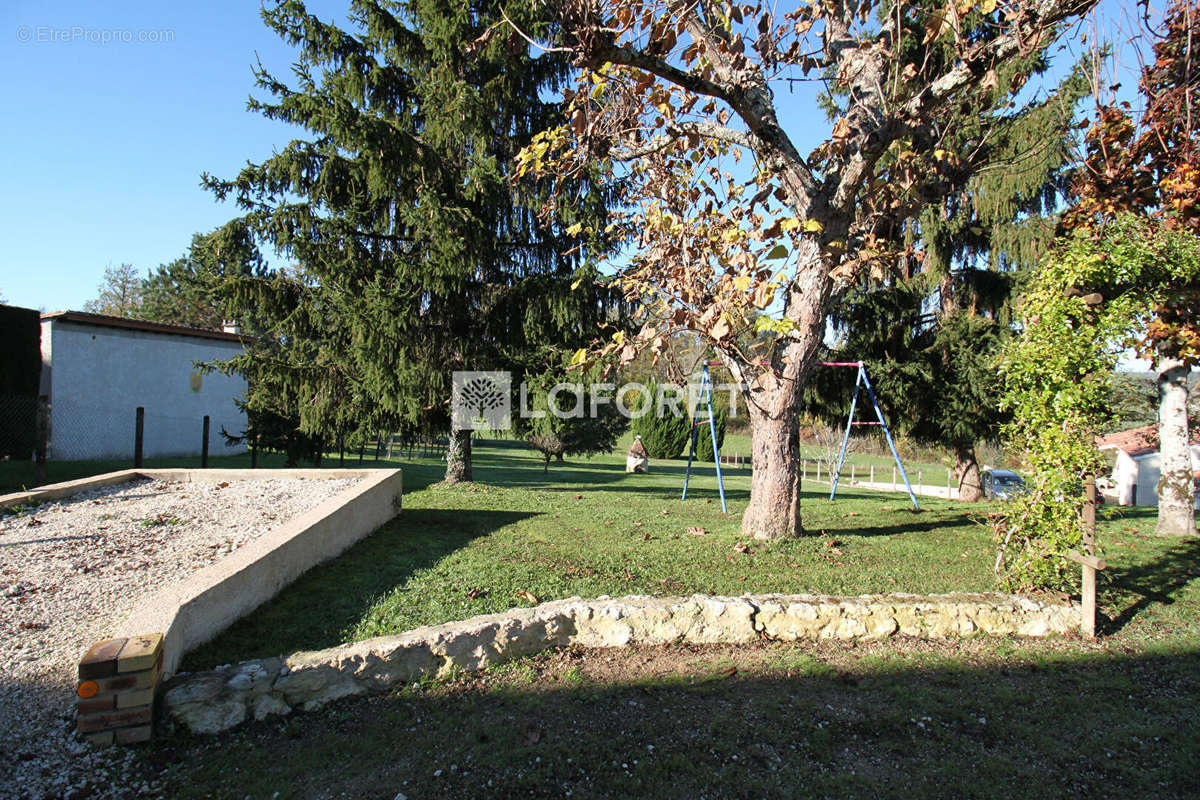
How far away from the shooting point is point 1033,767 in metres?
2.87

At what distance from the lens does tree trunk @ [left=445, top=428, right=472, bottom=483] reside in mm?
12023

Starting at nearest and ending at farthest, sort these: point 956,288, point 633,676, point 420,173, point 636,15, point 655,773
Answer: point 655,773 < point 633,676 < point 636,15 < point 420,173 < point 956,288

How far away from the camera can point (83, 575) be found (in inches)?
184

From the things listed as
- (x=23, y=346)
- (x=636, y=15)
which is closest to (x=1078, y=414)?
(x=636, y=15)

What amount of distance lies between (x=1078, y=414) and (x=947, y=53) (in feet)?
30.8

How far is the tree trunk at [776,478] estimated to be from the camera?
680cm

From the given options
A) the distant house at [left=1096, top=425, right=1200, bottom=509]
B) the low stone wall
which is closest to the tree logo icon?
the low stone wall

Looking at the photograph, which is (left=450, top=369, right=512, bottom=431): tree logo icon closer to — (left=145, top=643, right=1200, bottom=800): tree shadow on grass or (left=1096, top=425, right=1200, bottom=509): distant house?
(left=145, top=643, right=1200, bottom=800): tree shadow on grass

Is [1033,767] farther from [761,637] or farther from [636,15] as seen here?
[636,15]

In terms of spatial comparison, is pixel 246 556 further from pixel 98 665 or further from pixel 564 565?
pixel 564 565

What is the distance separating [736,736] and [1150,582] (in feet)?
16.8

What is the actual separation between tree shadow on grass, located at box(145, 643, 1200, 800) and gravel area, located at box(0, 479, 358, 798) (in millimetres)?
402

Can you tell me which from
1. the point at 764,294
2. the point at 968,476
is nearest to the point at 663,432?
the point at 968,476

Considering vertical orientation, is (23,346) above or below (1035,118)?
below
